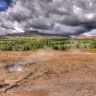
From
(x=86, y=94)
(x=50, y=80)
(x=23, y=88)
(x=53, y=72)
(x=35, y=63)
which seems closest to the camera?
(x=86, y=94)

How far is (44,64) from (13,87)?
6.07 meters

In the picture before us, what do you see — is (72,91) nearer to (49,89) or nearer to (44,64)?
(49,89)

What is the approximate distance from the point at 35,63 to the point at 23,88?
21.4 feet

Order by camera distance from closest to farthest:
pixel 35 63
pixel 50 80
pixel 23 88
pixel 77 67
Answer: pixel 23 88
pixel 50 80
pixel 77 67
pixel 35 63

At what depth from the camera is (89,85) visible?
14328 millimetres

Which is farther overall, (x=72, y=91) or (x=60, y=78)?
(x=60, y=78)

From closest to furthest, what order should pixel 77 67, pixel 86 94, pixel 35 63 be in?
pixel 86 94, pixel 77 67, pixel 35 63

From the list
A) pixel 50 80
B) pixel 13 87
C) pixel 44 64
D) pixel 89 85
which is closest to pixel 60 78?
pixel 50 80

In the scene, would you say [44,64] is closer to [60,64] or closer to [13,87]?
[60,64]

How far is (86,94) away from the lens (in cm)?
1278

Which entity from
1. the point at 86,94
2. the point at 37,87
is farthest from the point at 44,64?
the point at 86,94

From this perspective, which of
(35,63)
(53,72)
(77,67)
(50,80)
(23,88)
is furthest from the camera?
(35,63)

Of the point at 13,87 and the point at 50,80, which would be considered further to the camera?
the point at 50,80

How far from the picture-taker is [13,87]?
46.4 feet
